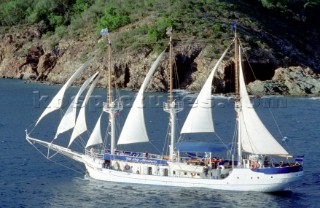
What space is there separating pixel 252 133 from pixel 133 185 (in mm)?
11518

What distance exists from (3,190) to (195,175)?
17.0 meters

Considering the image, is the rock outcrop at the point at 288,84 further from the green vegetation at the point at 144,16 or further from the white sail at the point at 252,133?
the white sail at the point at 252,133

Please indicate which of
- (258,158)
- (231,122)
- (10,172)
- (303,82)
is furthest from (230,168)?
(303,82)

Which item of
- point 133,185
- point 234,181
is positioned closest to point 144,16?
point 133,185

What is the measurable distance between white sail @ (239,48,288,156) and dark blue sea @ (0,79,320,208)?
4.02 meters

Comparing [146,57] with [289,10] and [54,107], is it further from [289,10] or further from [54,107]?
[54,107]

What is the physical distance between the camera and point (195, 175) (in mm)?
61531

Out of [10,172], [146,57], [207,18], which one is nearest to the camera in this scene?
[10,172]

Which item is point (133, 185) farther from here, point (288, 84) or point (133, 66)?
point (133, 66)

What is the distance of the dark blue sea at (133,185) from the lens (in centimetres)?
5812

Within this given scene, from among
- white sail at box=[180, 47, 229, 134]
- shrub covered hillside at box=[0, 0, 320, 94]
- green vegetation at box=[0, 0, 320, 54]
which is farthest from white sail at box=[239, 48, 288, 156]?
green vegetation at box=[0, 0, 320, 54]

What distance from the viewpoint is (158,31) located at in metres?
142

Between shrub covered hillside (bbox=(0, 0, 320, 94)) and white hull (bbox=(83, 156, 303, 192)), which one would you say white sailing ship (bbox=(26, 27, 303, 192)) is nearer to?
white hull (bbox=(83, 156, 303, 192))

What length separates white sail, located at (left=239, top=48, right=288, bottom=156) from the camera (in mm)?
61375
